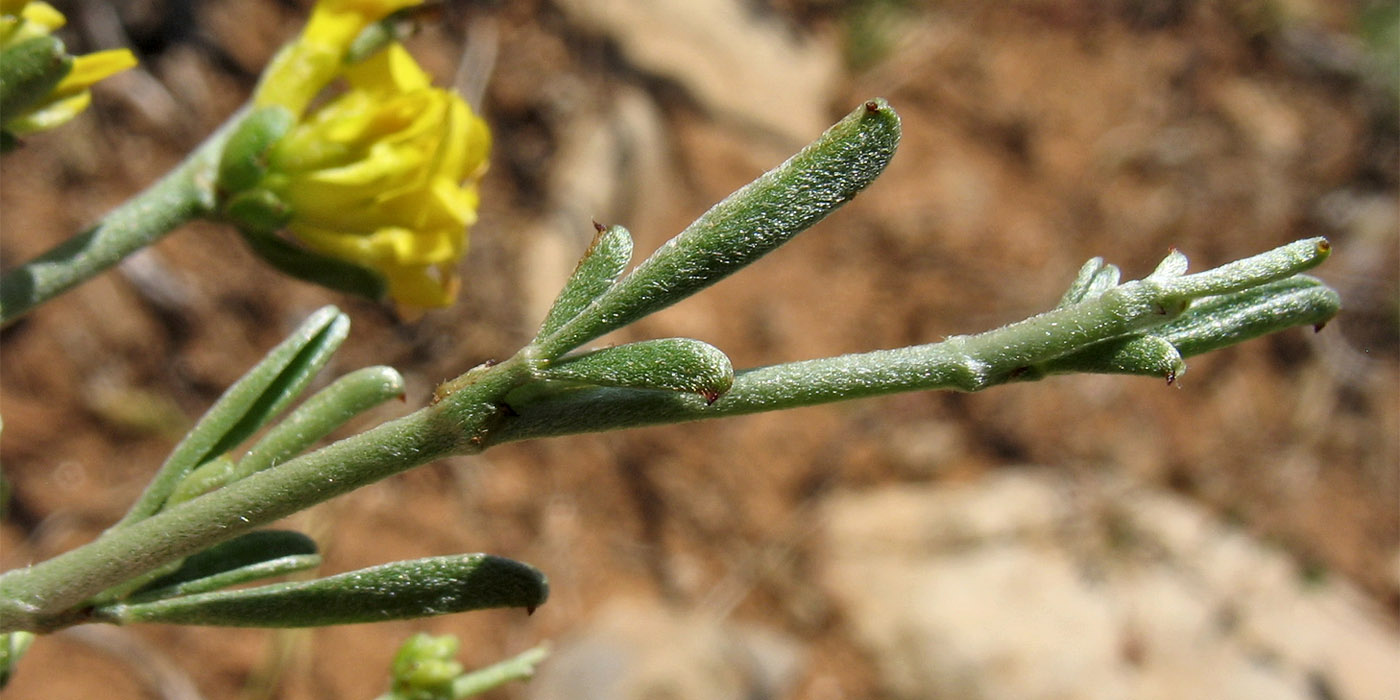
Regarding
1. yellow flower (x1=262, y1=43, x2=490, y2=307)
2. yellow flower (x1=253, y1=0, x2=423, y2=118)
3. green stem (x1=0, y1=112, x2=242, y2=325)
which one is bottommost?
green stem (x1=0, y1=112, x2=242, y2=325)

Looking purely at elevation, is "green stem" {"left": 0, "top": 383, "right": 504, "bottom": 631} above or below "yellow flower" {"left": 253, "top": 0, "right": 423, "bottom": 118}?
below

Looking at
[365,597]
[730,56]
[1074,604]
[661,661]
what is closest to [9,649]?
[365,597]

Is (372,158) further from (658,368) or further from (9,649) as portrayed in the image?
(658,368)

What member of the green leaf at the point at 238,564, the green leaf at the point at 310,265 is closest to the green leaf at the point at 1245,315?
the green leaf at the point at 238,564

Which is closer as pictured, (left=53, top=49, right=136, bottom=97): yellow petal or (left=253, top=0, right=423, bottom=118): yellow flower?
(left=53, top=49, right=136, bottom=97): yellow petal

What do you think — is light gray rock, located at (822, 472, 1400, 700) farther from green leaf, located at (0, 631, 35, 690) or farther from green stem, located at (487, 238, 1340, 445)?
green stem, located at (487, 238, 1340, 445)

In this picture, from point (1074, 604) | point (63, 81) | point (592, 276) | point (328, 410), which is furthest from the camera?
point (1074, 604)

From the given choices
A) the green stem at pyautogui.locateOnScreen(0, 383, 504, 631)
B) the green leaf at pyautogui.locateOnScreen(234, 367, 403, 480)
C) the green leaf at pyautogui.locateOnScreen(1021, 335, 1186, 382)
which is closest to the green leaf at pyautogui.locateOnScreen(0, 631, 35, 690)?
the green stem at pyautogui.locateOnScreen(0, 383, 504, 631)
